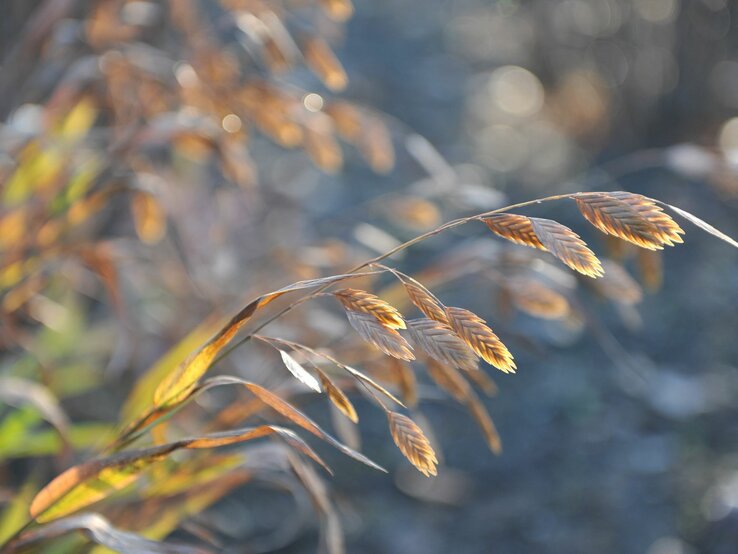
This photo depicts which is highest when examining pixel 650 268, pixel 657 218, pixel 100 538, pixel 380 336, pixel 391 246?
pixel 657 218

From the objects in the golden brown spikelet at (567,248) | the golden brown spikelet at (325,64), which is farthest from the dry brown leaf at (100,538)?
the golden brown spikelet at (325,64)

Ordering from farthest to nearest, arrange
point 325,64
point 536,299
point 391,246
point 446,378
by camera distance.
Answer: point 391,246 < point 325,64 < point 536,299 < point 446,378

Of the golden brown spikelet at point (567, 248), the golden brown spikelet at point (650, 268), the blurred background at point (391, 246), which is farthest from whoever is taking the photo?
the blurred background at point (391, 246)

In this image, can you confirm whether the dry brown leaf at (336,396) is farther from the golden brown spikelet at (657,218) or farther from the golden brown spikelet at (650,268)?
the golden brown spikelet at (650,268)

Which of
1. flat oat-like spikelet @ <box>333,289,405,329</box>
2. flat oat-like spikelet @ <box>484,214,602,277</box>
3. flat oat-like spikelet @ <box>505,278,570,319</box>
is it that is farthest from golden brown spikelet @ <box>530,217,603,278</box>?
flat oat-like spikelet @ <box>505,278,570,319</box>

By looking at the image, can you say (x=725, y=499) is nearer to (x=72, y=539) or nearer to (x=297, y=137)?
(x=297, y=137)

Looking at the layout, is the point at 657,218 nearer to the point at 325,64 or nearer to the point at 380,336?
the point at 380,336

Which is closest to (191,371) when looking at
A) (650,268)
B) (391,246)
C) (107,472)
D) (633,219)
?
(107,472)
